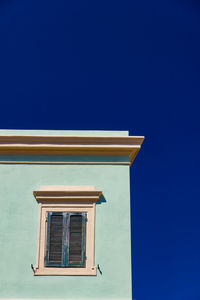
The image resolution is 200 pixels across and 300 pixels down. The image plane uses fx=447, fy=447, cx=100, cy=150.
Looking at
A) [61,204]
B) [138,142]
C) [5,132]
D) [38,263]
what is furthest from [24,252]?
[138,142]

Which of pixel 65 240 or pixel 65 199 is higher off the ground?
pixel 65 199

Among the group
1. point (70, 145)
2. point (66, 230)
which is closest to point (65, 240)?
point (66, 230)

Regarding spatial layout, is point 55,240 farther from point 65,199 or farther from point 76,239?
point 65,199

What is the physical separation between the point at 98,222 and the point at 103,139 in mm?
2080

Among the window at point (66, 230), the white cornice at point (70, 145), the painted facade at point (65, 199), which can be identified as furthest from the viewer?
the white cornice at point (70, 145)

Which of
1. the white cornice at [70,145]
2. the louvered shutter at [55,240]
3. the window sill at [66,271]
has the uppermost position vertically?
the white cornice at [70,145]

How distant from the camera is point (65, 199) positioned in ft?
35.6

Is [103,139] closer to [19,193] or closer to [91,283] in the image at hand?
[19,193]

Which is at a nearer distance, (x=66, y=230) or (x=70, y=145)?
(x=66, y=230)

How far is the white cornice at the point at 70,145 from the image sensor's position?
11.2 m

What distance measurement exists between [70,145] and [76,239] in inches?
91.7

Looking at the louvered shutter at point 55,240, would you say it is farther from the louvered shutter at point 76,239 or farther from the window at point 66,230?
the louvered shutter at point 76,239

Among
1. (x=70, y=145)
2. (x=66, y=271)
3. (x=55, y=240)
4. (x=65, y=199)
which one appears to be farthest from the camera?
(x=70, y=145)

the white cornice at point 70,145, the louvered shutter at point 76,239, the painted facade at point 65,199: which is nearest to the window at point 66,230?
the louvered shutter at point 76,239
